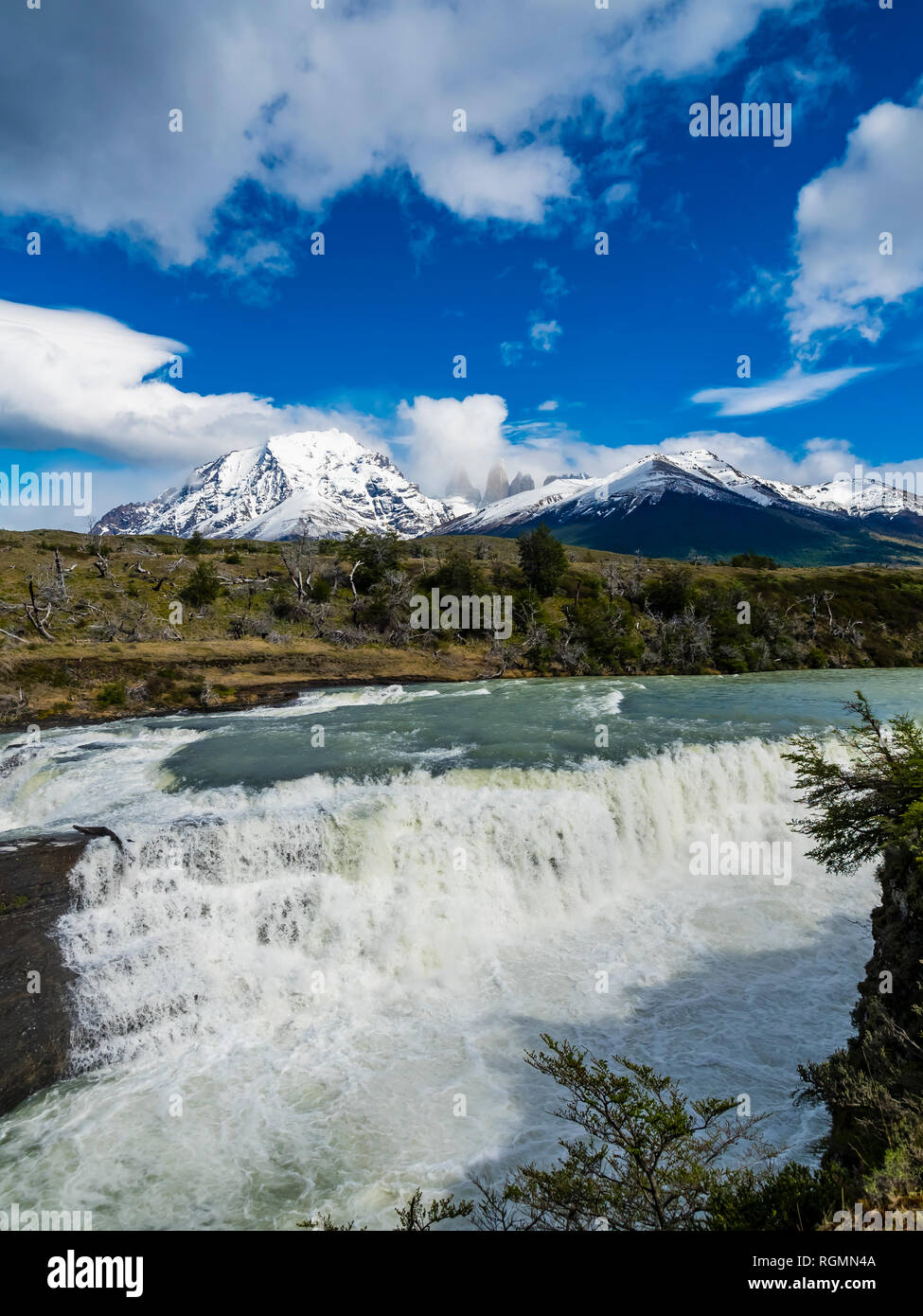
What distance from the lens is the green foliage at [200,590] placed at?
48.6 m

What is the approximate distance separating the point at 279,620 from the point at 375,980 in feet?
129

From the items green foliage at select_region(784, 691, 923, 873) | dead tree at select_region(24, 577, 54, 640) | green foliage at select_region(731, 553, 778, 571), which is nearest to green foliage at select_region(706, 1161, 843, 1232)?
green foliage at select_region(784, 691, 923, 873)

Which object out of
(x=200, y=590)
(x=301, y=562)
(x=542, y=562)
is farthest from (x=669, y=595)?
(x=200, y=590)

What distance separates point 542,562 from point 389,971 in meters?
48.6

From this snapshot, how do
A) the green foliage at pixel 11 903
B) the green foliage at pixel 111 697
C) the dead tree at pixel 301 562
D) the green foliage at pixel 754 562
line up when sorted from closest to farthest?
the green foliage at pixel 11 903, the green foliage at pixel 111 697, the dead tree at pixel 301 562, the green foliage at pixel 754 562

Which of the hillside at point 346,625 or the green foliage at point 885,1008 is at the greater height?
the hillside at point 346,625

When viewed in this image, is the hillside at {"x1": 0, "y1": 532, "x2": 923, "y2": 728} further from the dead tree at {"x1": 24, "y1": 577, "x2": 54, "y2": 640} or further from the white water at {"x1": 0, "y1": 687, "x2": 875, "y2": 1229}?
the white water at {"x1": 0, "y1": 687, "x2": 875, "y2": 1229}

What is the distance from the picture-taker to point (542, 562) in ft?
193

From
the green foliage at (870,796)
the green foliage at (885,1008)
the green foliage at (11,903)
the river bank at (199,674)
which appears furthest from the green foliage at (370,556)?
the green foliage at (885,1008)

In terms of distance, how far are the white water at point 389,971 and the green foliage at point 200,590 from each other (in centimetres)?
2953

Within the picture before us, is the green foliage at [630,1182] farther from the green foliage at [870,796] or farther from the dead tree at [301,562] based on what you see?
the dead tree at [301,562]

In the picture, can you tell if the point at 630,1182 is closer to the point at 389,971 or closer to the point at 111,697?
the point at 389,971

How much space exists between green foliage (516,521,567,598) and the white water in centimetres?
3865

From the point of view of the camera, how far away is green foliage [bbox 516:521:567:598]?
58.6 metres
